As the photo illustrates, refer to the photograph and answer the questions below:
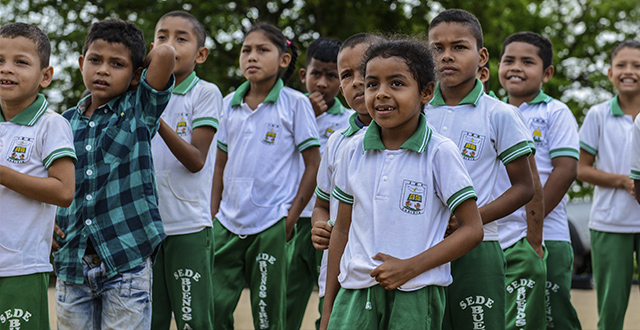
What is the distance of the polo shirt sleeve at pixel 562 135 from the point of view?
5.14 meters

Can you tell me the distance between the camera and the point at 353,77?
13.9 feet

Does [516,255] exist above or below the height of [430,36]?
below

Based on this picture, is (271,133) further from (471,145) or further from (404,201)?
(404,201)

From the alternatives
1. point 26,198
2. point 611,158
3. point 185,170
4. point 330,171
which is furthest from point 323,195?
point 611,158

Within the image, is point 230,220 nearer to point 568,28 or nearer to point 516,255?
point 516,255

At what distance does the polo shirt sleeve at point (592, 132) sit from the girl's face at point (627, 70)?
10.2 inches

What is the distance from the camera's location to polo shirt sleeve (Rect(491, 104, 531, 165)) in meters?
3.71

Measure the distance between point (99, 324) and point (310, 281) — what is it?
218cm

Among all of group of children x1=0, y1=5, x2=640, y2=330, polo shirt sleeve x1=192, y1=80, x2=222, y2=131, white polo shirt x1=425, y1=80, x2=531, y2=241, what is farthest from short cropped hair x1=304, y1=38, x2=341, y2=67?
white polo shirt x1=425, y1=80, x2=531, y2=241

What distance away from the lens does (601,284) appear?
5.68 meters

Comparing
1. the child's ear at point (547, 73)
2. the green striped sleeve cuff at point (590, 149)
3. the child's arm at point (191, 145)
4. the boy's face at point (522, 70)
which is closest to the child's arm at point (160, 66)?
the child's arm at point (191, 145)

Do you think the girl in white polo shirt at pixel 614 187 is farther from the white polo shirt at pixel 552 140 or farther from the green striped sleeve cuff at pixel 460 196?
the green striped sleeve cuff at pixel 460 196

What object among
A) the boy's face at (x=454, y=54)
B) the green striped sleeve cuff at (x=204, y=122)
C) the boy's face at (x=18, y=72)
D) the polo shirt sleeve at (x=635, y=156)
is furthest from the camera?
the polo shirt sleeve at (x=635, y=156)

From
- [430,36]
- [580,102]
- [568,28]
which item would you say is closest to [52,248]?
[430,36]
